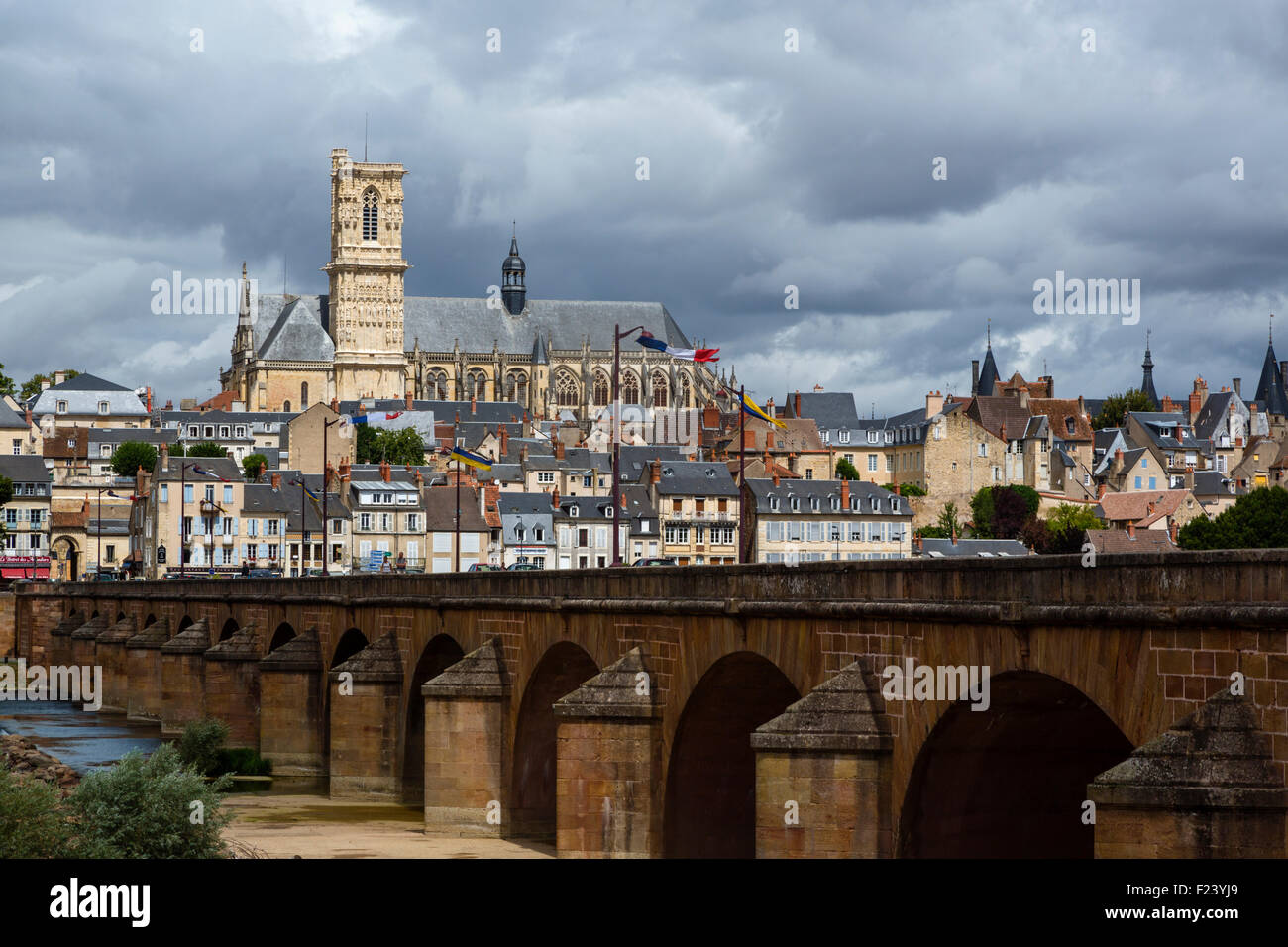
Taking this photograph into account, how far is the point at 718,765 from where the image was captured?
2873 cm

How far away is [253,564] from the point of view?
110 m

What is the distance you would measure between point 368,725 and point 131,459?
374 ft

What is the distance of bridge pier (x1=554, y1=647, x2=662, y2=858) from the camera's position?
2844 cm

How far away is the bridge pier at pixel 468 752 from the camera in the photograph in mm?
35906

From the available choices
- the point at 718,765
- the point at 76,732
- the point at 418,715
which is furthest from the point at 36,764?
the point at 718,765

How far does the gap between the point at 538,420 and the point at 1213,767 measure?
184230 millimetres

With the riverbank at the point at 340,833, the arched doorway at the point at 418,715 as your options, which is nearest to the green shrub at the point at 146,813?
the riverbank at the point at 340,833

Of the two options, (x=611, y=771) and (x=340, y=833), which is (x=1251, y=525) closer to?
(x=340, y=833)

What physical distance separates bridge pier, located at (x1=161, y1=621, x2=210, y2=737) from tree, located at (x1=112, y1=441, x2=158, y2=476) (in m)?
91.9
